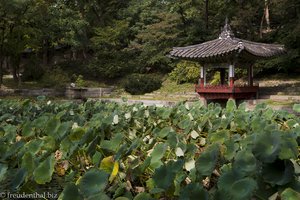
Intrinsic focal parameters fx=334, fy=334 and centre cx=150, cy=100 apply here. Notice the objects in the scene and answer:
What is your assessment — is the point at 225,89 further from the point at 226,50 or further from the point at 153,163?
the point at 153,163

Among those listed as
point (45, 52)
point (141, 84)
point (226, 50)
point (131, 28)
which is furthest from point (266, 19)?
point (45, 52)

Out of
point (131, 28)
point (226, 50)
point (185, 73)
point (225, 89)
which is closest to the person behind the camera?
point (226, 50)

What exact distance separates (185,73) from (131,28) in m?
8.52

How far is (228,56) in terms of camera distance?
16.4 meters

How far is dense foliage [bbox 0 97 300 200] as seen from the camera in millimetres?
1198

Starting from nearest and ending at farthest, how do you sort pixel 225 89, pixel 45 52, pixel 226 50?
pixel 226 50
pixel 225 89
pixel 45 52

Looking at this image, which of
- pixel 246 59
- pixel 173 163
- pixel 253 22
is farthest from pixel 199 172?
pixel 253 22

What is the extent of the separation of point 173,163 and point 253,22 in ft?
93.4

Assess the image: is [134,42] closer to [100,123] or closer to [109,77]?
[109,77]

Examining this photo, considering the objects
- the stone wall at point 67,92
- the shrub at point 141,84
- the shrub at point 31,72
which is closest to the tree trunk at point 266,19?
the shrub at point 141,84

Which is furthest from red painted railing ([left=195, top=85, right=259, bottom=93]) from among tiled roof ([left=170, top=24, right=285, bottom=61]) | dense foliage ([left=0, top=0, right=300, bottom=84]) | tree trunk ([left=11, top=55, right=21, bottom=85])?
tree trunk ([left=11, top=55, right=21, bottom=85])

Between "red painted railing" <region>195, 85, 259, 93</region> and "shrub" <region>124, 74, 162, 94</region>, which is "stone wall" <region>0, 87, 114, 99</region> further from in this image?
"red painted railing" <region>195, 85, 259, 93</region>

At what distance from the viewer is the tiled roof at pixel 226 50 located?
15.8 m

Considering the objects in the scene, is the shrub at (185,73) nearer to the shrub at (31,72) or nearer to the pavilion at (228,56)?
the pavilion at (228,56)
